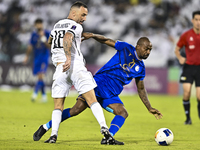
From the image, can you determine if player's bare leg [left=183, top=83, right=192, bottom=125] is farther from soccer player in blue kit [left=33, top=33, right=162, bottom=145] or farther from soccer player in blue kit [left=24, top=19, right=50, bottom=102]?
soccer player in blue kit [left=24, top=19, right=50, bottom=102]

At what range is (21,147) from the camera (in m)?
4.38

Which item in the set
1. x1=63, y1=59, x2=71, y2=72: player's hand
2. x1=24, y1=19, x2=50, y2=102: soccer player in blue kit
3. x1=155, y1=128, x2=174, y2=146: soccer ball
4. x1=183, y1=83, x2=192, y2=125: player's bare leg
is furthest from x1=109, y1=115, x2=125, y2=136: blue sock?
x1=24, y1=19, x2=50, y2=102: soccer player in blue kit

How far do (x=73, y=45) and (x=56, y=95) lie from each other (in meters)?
0.70

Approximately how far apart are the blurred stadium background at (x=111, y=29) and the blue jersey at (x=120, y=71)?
12506mm

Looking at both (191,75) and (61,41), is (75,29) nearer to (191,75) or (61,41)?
(61,41)

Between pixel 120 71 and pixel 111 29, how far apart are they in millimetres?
15150

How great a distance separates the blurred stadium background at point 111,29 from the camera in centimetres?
1802

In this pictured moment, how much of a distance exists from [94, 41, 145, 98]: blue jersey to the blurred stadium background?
12.5m

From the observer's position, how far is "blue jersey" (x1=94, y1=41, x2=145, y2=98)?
5484 mm

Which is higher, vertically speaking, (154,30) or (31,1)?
(31,1)

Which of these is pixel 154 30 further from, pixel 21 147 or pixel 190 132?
pixel 21 147

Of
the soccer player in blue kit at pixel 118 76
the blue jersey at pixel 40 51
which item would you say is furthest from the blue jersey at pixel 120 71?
the blue jersey at pixel 40 51

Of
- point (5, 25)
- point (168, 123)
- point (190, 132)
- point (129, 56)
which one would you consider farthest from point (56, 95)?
point (5, 25)

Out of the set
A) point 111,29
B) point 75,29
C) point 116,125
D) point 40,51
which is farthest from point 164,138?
point 111,29
